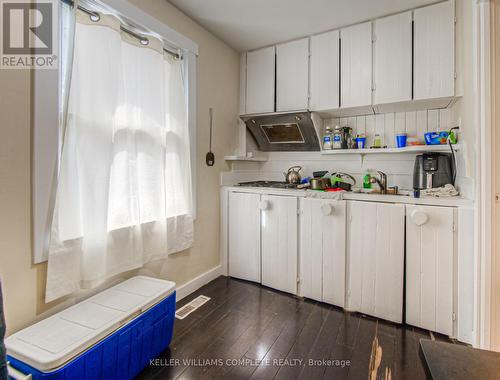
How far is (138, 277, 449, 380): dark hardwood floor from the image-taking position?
1541mm

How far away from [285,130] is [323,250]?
4.51 ft

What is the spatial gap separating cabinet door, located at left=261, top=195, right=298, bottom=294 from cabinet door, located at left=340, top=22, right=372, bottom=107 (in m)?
1.08

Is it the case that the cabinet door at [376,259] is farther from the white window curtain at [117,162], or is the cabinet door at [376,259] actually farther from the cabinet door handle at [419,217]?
the white window curtain at [117,162]

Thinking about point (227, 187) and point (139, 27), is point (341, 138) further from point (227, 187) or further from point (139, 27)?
point (139, 27)

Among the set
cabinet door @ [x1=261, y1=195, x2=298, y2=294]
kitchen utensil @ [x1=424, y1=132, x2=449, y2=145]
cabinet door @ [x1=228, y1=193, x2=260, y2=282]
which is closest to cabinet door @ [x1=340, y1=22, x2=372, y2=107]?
kitchen utensil @ [x1=424, y1=132, x2=449, y2=145]

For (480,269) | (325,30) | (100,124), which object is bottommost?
(480,269)

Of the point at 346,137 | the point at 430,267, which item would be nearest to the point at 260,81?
the point at 346,137

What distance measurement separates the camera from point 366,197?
84.7 inches

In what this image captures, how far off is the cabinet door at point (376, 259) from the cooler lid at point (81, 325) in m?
1.47

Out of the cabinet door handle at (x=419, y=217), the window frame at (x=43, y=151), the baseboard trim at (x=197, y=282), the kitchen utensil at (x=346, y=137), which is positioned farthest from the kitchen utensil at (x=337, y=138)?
the window frame at (x=43, y=151)

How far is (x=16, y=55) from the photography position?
1316 mm

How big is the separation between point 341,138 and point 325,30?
104 centimetres

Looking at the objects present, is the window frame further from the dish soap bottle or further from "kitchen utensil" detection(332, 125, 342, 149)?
the dish soap bottle

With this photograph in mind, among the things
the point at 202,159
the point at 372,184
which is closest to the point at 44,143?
the point at 202,159
